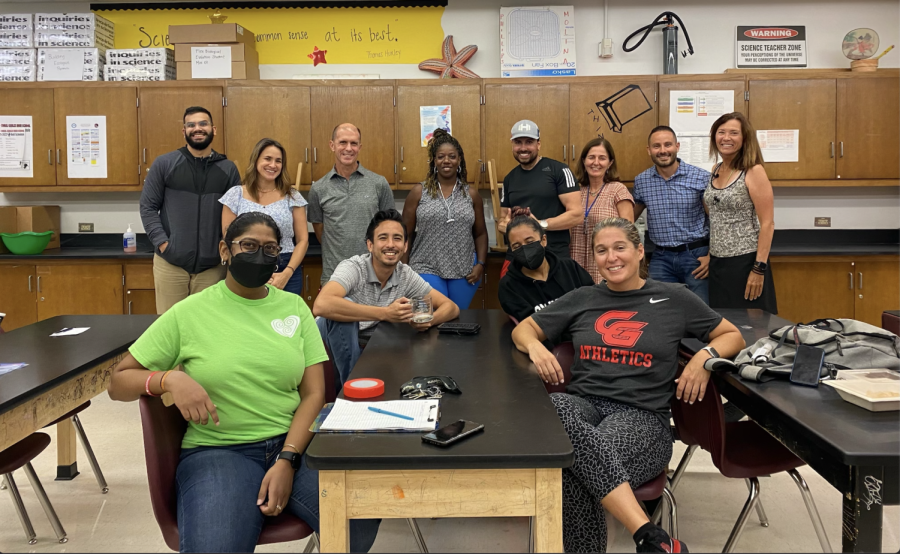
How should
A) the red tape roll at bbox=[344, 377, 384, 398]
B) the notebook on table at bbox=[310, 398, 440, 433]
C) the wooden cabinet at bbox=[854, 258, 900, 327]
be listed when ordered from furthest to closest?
the wooden cabinet at bbox=[854, 258, 900, 327], the red tape roll at bbox=[344, 377, 384, 398], the notebook on table at bbox=[310, 398, 440, 433]

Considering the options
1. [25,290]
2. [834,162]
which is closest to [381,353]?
[25,290]

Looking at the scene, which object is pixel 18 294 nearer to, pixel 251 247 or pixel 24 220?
pixel 24 220

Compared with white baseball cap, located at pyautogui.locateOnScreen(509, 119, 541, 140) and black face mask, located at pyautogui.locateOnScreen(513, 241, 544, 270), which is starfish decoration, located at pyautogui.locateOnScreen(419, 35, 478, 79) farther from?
black face mask, located at pyautogui.locateOnScreen(513, 241, 544, 270)

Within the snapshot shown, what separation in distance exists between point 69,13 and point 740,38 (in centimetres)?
506

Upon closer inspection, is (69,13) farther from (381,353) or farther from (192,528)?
(192,528)

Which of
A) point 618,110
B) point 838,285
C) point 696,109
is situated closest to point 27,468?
point 618,110

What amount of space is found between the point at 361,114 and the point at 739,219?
8.99 feet

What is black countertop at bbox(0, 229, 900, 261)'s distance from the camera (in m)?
4.85

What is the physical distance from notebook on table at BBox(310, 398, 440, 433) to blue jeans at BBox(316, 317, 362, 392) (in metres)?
1.02

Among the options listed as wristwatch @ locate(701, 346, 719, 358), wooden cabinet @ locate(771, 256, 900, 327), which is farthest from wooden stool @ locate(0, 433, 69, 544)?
wooden cabinet @ locate(771, 256, 900, 327)

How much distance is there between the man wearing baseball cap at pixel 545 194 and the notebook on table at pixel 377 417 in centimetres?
222

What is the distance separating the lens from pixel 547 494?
1.46 metres

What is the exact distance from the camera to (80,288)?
16.3 ft

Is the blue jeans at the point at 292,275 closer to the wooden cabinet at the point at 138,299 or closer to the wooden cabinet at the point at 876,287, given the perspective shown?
the wooden cabinet at the point at 138,299
